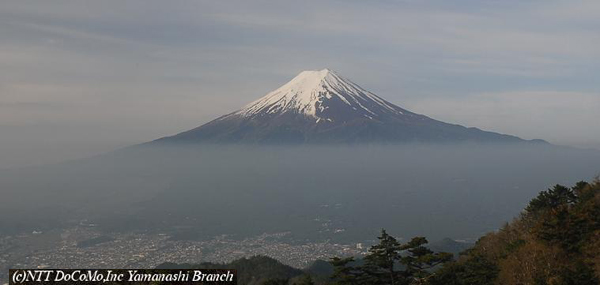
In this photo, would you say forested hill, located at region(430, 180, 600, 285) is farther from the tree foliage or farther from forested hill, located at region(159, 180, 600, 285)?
the tree foliage

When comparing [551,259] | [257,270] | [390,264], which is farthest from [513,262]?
[257,270]

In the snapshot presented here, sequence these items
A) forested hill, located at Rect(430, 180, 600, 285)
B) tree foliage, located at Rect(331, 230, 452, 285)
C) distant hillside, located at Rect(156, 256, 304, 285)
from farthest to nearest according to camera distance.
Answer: distant hillside, located at Rect(156, 256, 304, 285) → forested hill, located at Rect(430, 180, 600, 285) → tree foliage, located at Rect(331, 230, 452, 285)

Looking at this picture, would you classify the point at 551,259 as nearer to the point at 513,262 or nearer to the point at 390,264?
the point at 513,262

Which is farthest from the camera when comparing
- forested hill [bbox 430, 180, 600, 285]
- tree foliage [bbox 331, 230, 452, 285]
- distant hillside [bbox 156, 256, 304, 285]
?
distant hillside [bbox 156, 256, 304, 285]

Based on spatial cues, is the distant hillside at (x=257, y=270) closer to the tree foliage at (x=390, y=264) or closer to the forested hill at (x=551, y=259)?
the forested hill at (x=551, y=259)

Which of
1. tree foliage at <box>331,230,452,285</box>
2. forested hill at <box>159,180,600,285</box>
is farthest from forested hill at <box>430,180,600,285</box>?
tree foliage at <box>331,230,452,285</box>

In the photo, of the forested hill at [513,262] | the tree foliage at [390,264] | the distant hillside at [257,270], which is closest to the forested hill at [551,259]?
the forested hill at [513,262]

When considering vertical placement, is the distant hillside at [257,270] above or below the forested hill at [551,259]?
below

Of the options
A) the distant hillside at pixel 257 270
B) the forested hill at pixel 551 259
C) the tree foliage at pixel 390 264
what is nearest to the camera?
the tree foliage at pixel 390 264

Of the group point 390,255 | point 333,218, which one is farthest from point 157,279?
point 333,218

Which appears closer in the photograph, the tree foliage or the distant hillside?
the tree foliage

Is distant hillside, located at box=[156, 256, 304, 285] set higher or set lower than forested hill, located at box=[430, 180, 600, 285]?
lower

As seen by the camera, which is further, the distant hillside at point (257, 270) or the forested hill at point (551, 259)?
the distant hillside at point (257, 270)
